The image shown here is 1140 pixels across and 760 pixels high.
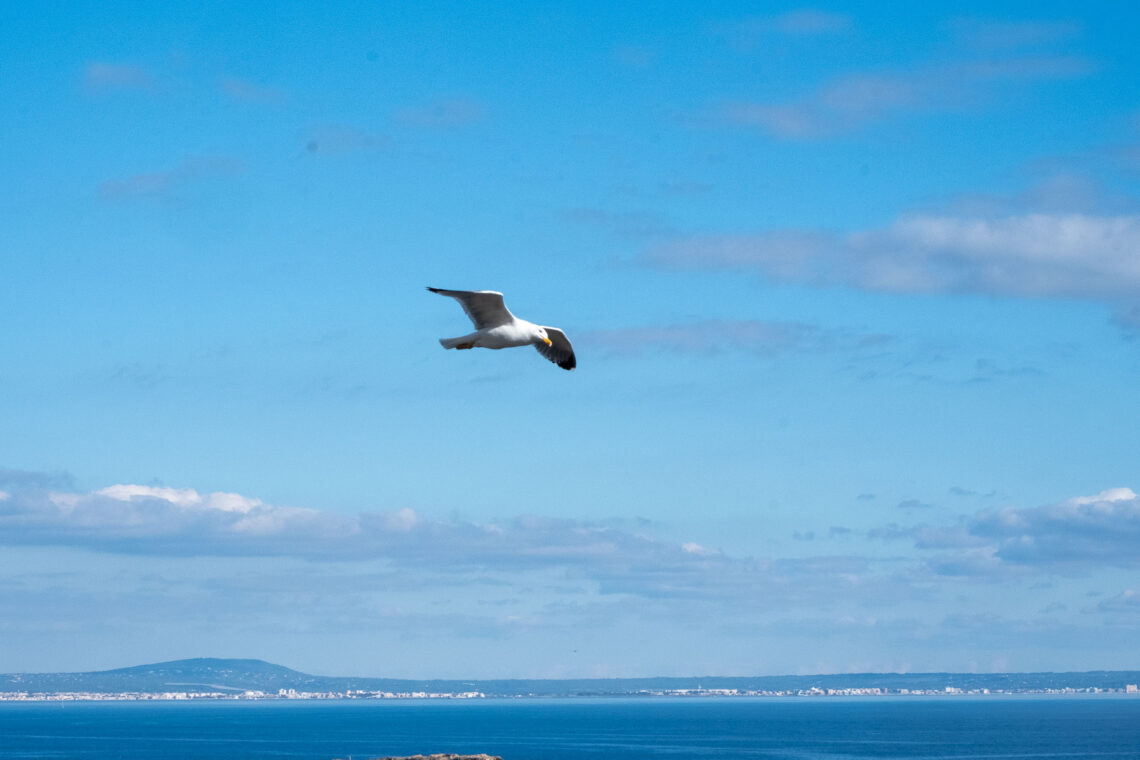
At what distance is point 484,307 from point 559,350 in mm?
3504

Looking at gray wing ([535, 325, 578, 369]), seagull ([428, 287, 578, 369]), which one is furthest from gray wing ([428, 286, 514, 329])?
gray wing ([535, 325, 578, 369])

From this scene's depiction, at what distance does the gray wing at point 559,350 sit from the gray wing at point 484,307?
7.53 feet

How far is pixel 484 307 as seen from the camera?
35188 millimetres

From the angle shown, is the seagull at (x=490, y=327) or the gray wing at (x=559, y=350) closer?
the seagull at (x=490, y=327)

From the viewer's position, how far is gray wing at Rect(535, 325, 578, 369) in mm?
37875

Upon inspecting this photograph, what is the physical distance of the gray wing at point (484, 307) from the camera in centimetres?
3475

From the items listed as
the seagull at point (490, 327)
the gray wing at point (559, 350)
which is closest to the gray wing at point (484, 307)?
the seagull at point (490, 327)

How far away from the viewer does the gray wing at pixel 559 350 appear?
3788cm

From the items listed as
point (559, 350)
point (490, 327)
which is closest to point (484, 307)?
point (490, 327)

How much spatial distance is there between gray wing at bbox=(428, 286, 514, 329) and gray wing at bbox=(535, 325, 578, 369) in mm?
2294

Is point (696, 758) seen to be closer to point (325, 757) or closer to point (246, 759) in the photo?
point (325, 757)

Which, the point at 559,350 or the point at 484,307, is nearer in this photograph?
the point at 484,307

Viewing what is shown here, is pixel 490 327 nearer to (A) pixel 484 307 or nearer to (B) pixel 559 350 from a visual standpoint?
(A) pixel 484 307

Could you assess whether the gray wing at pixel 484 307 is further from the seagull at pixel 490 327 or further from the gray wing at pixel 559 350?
the gray wing at pixel 559 350
